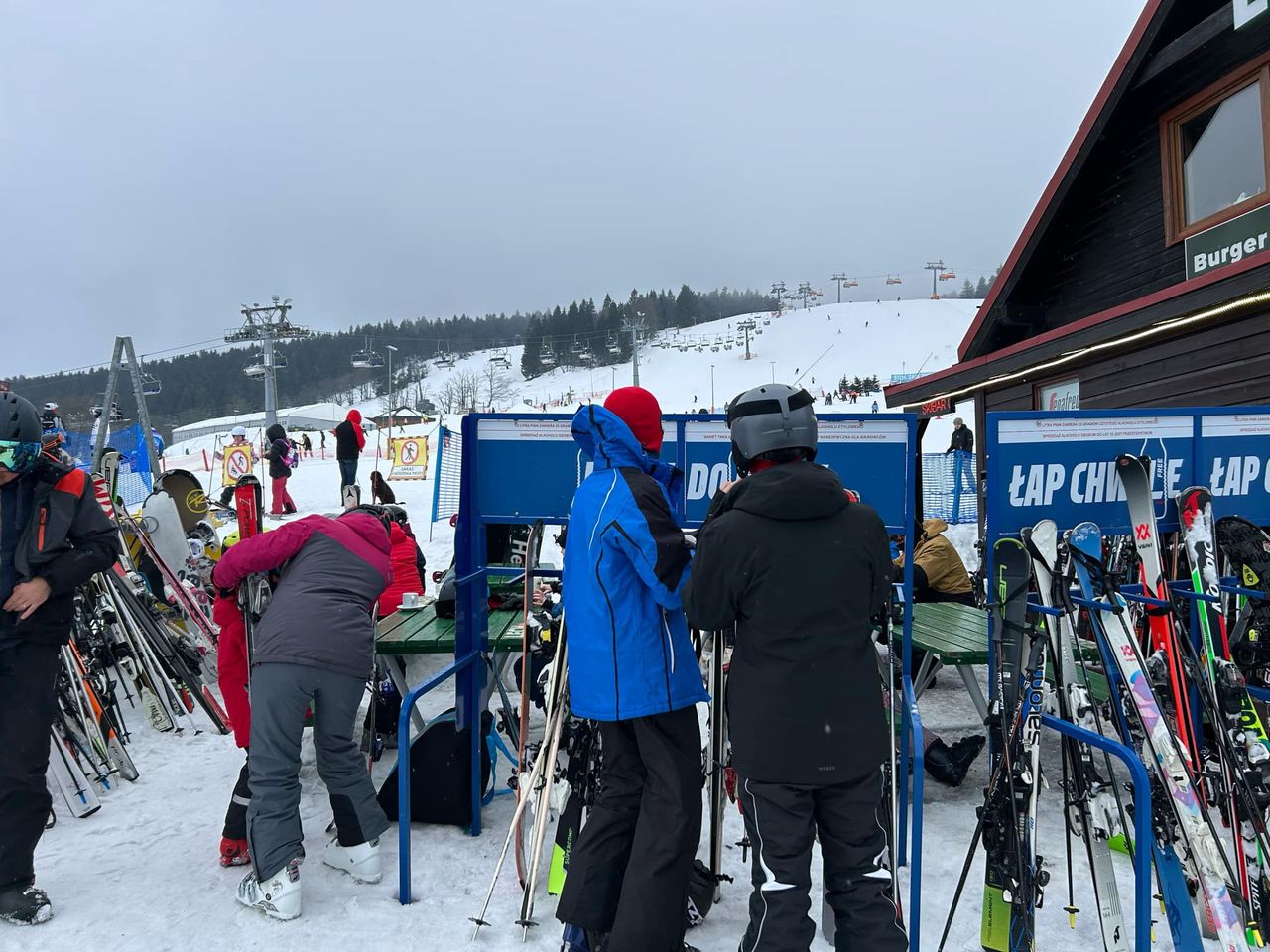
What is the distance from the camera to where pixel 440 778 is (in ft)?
11.7

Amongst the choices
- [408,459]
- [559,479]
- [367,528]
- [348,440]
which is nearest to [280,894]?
[367,528]

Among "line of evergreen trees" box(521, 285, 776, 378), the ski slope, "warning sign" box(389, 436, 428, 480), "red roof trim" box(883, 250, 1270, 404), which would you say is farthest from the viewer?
"line of evergreen trees" box(521, 285, 776, 378)

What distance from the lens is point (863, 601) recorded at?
210 cm

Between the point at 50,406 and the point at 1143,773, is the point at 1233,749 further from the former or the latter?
the point at 50,406

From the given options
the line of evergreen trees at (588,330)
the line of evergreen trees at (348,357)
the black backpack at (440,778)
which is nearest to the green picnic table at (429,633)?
the black backpack at (440,778)

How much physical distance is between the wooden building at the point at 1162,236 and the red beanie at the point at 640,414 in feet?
17.7

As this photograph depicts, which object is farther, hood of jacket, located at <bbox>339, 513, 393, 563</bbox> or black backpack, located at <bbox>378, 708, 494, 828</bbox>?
black backpack, located at <bbox>378, 708, 494, 828</bbox>

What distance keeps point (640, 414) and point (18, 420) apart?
2479mm

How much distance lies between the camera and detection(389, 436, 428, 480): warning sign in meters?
20.9

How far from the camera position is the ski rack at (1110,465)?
293 centimetres

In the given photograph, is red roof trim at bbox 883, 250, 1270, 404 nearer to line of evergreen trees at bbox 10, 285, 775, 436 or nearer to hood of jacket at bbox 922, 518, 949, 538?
hood of jacket at bbox 922, 518, 949, 538

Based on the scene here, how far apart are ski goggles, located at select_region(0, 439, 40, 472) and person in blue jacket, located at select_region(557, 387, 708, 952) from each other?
225 centimetres

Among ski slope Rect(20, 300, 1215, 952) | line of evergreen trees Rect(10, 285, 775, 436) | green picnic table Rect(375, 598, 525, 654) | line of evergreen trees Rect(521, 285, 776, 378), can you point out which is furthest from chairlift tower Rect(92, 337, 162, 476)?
line of evergreen trees Rect(521, 285, 776, 378)

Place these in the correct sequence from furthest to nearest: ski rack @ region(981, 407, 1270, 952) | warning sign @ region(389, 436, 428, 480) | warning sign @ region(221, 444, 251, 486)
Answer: warning sign @ region(389, 436, 428, 480) → warning sign @ region(221, 444, 251, 486) → ski rack @ region(981, 407, 1270, 952)
